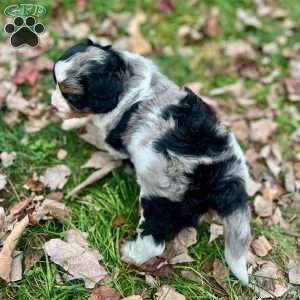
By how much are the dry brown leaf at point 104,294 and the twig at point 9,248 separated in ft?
1.63

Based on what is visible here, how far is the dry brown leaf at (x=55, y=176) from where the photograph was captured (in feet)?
11.1

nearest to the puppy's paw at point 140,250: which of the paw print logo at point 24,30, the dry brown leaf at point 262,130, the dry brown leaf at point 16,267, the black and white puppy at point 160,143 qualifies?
the black and white puppy at point 160,143

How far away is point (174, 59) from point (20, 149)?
1602mm

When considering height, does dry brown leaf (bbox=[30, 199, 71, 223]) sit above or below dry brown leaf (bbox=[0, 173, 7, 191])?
below

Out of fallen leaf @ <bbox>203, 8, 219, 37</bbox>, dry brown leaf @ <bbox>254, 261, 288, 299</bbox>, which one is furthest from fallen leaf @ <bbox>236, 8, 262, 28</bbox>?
dry brown leaf @ <bbox>254, 261, 288, 299</bbox>

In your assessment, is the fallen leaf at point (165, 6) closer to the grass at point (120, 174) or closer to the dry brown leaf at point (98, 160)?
the grass at point (120, 174)

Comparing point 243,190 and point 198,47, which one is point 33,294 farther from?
point 198,47

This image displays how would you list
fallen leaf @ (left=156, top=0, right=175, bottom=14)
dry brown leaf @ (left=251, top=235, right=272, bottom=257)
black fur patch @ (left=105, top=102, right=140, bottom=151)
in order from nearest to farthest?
black fur patch @ (left=105, top=102, right=140, bottom=151) → dry brown leaf @ (left=251, top=235, right=272, bottom=257) → fallen leaf @ (left=156, top=0, right=175, bottom=14)

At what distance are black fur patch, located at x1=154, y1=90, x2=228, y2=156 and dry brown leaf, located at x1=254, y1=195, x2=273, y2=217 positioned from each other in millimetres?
755

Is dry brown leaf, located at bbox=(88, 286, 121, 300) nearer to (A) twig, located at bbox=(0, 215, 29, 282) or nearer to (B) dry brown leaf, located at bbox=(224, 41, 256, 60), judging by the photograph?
(A) twig, located at bbox=(0, 215, 29, 282)

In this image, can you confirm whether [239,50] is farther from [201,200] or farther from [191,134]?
[201,200]

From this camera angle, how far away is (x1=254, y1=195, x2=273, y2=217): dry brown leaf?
3444 mm

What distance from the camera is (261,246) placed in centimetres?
326

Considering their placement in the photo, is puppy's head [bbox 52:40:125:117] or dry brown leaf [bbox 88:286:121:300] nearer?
dry brown leaf [bbox 88:286:121:300]
